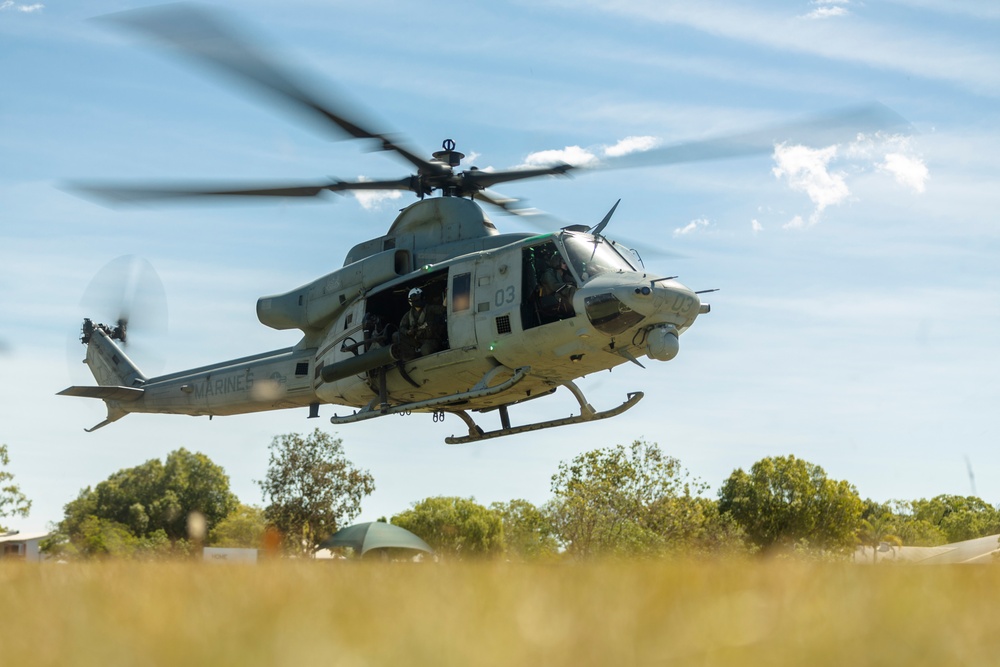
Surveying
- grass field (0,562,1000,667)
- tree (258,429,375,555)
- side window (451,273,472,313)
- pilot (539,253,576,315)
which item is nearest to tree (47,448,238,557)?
tree (258,429,375,555)

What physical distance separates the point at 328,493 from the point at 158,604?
138ft

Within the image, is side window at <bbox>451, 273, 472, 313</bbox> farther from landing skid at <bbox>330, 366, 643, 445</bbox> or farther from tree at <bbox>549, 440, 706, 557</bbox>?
tree at <bbox>549, 440, 706, 557</bbox>

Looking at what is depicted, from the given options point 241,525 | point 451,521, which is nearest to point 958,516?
point 451,521

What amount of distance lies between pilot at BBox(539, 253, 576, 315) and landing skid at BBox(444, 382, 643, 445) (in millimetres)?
1740

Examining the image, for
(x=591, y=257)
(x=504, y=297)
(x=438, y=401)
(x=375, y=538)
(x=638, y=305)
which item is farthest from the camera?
(x=375, y=538)

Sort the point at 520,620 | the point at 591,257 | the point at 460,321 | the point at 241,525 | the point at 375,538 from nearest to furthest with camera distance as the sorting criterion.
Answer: the point at 520,620 < the point at 591,257 < the point at 460,321 < the point at 375,538 < the point at 241,525

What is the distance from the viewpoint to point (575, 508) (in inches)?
1534

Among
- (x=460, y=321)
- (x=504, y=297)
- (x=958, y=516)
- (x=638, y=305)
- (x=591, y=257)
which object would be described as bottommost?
(x=958, y=516)

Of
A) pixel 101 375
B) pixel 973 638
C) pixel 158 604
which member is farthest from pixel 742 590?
pixel 101 375

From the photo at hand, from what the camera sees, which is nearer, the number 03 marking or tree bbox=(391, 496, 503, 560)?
the number 03 marking

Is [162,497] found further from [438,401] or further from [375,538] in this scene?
[438,401]

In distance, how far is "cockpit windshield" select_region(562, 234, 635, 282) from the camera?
13711 mm

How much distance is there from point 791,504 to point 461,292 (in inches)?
2484

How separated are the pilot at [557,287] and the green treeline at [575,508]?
19.8m
